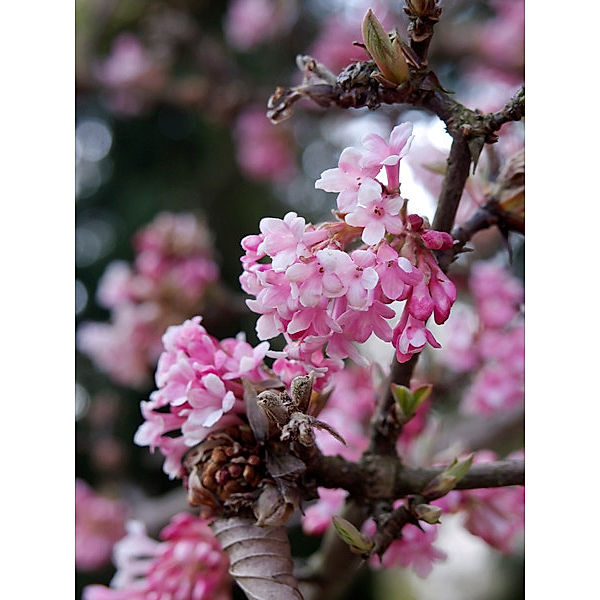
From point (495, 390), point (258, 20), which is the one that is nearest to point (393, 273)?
point (495, 390)

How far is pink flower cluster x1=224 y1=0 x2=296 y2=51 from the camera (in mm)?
1388

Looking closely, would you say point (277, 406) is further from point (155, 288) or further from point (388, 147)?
point (155, 288)

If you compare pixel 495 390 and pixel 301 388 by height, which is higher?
pixel 495 390

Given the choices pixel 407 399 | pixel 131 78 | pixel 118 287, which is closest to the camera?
pixel 407 399

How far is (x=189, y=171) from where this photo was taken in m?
1.41

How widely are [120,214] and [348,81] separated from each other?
3.06 ft

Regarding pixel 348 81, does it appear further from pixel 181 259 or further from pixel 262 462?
pixel 181 259

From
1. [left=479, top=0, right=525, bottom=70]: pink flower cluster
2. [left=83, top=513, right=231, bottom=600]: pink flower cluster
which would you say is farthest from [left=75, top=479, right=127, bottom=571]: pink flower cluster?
[left=479, top=0, right=525, bottom=70]: pink flower cluster

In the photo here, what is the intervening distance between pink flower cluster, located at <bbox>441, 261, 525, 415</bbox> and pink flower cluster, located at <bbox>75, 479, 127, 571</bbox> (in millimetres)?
491

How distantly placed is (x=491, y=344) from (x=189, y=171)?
73 centimetres

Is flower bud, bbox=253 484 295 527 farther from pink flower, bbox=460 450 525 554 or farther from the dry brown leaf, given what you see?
pink flower, bbox=460 450 525 554

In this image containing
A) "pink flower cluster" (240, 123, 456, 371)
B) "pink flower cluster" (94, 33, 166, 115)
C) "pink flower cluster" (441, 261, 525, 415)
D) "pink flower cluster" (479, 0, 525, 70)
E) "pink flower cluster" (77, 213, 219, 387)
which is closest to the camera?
"pink flower cluster" (240, 123, 456, 371)

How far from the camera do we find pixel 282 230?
0.40 metres
